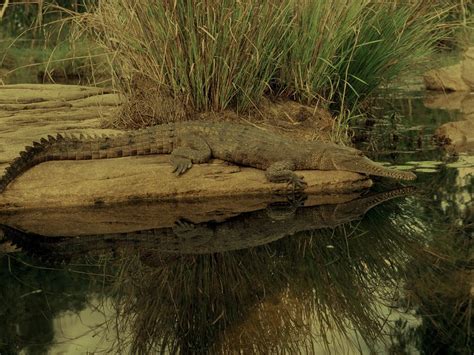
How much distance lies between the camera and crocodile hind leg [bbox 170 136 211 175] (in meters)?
6.18

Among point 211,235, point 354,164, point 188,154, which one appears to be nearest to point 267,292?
point 211,235

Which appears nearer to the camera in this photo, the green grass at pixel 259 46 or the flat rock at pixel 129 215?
the flat rock at pixel 129 215

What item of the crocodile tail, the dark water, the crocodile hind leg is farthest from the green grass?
the dark water

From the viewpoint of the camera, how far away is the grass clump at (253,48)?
681cm

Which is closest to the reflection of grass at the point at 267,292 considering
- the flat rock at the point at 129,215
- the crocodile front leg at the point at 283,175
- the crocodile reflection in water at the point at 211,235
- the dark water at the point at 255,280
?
the dark water at the point at 255,280

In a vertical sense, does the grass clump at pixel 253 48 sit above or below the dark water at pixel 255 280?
above

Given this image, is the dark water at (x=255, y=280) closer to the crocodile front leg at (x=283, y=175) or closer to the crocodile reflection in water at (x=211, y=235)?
the crocodile reflection in water at (x=211, y=235)

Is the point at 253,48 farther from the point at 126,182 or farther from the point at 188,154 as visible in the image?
the point at 126,182

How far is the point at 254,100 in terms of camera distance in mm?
7266

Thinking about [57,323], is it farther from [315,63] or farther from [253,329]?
[315,63]

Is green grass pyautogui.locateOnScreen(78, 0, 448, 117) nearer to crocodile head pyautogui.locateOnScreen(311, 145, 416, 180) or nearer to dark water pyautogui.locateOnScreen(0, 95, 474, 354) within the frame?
crocodile head pyautogui.locateOnScreen(311, 145, 416, 180)

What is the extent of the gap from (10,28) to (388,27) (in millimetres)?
13941

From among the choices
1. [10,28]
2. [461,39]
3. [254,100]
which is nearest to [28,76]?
[10,28]

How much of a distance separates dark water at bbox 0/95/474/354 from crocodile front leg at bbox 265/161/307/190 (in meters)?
0.19
